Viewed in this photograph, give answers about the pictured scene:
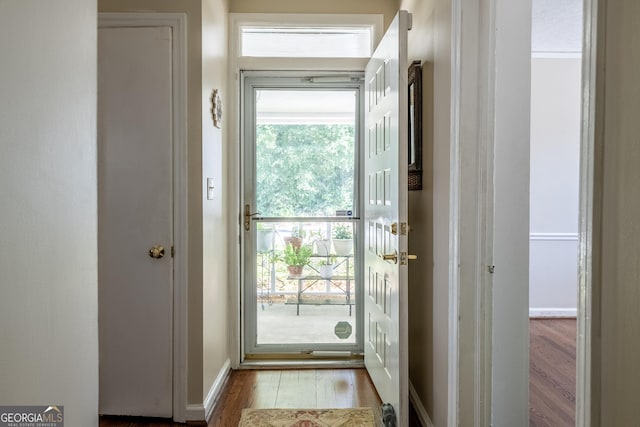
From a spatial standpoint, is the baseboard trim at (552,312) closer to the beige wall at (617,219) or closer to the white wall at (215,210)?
the white wall at (215,210)

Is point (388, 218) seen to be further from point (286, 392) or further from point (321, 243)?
point (286, 392)

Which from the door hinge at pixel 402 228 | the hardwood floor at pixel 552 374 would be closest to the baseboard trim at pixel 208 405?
the door hinge at pixel 402 228

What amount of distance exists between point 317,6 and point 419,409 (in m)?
2.61

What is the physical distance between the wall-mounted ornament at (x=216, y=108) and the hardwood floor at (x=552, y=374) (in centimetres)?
A: 240

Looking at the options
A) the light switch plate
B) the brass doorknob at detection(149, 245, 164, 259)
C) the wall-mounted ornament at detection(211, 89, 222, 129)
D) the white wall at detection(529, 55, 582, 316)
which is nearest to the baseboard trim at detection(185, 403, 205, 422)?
the brass doorknob at detection(149, 245, 164, 259)

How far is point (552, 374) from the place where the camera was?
301 centimetres

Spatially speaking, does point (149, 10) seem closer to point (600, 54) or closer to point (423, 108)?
point (423, 108)

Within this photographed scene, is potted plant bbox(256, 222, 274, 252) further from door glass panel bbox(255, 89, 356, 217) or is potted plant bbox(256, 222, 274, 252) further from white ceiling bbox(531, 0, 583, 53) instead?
white ceiling bbox(531, 0, 583, 53)

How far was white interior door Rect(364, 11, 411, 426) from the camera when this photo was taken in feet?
6.84

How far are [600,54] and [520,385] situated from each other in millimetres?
1521

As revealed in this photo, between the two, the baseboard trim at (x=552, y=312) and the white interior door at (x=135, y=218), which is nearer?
the white interior door at (x=135, y=218)

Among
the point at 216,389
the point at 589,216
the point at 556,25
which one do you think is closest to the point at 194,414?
the point at 216,389

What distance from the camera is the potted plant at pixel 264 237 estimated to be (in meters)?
3.30

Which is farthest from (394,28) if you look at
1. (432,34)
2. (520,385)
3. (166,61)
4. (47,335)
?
(47,335)
